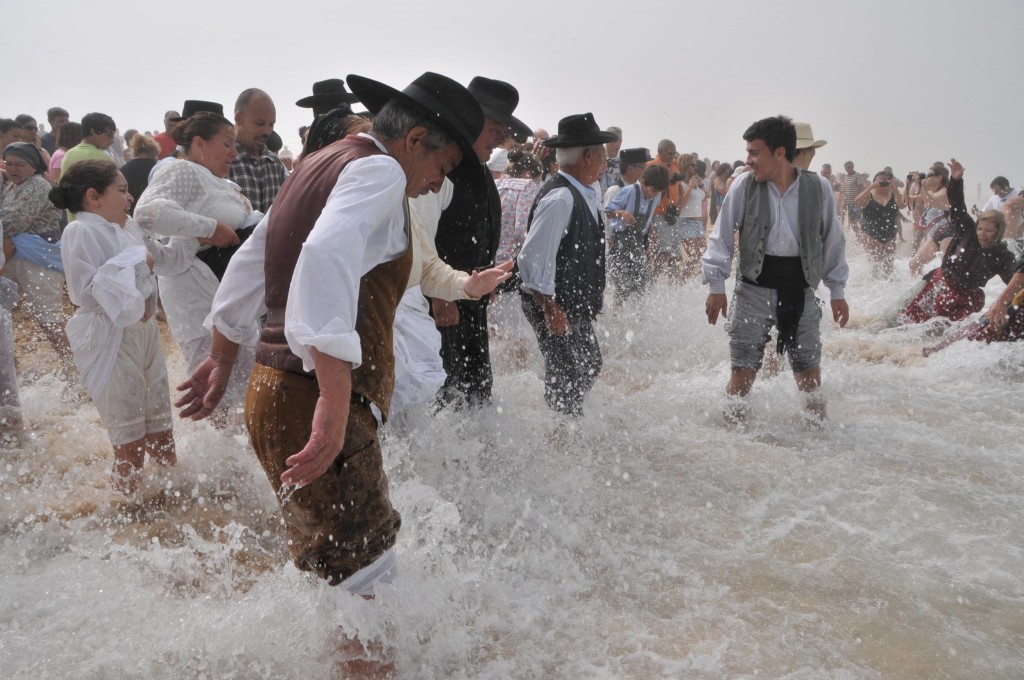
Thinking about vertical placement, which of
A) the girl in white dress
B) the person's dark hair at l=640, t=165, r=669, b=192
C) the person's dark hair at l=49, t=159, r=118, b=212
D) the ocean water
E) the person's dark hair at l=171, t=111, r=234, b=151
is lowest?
the ocean water

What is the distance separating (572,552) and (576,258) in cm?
184

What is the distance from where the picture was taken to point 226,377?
2.58 m

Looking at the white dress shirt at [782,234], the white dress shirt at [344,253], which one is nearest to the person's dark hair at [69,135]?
the white dress shirt at [782,234]

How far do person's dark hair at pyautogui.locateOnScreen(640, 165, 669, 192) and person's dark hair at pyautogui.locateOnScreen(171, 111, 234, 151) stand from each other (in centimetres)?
528

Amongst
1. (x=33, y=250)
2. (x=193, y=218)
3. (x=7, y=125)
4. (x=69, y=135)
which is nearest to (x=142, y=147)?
(x=69, y=135)

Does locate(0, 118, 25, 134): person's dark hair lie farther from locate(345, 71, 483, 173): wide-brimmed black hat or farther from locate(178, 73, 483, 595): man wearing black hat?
locate(345, 71, 483, 173): wide-brimmed black hat

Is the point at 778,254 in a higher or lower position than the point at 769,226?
lower

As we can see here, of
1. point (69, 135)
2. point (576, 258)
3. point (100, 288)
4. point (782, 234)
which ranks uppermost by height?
point (69, 135)

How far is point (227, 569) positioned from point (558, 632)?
1.50 metres

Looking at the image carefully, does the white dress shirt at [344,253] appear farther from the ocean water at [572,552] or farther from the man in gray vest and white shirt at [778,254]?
the man in gray vest and white shirt at [778,254]

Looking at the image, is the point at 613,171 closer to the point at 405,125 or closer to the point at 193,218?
the point at 193,218

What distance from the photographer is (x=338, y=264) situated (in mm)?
1906

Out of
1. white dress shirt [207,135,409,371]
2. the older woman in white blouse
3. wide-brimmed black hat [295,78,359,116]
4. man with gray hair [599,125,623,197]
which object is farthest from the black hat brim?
man with gray hair [599,125,623,197]

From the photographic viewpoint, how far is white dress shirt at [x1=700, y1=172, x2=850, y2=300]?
4.92 m
